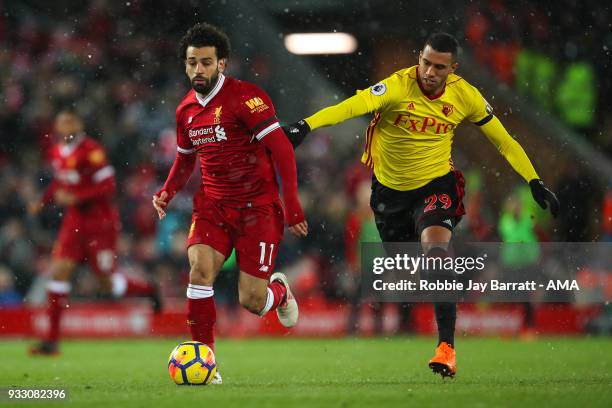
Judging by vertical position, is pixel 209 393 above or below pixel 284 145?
below

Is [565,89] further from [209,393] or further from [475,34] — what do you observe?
[209,393]

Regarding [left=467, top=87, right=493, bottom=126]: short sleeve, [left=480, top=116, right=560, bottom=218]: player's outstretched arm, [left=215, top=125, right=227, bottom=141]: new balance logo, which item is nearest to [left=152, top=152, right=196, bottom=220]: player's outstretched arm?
[left=215, top=125, right=227, bottom=141]: new balance logo

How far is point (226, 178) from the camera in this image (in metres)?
7.28

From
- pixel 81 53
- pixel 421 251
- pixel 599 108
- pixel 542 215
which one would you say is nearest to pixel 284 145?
pixel 421 251

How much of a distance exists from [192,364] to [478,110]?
8.46 feet

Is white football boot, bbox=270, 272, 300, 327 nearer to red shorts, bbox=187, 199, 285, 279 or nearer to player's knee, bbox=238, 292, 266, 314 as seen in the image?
player's knee, bbox=238, 292, 266, 314

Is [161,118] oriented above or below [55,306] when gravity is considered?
above

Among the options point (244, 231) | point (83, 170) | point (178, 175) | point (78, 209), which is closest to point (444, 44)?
point (244, 231)

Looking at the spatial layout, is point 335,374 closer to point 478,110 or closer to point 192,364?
point 192,364

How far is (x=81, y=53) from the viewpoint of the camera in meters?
17.7

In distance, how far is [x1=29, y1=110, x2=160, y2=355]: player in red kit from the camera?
10.6 meters

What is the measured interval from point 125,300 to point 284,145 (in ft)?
24.7

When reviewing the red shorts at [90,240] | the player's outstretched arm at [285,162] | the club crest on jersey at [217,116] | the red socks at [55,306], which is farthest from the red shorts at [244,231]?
the red shorts at [90,240]

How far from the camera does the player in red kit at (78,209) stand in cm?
1058
